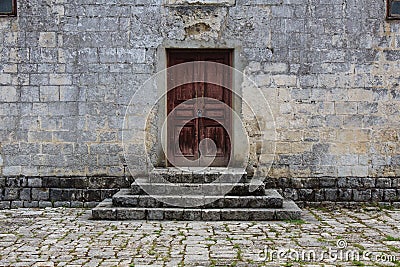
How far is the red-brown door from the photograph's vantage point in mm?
7840

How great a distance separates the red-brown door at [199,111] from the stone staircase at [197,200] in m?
0.58

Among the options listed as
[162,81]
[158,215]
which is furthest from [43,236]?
[162,81]

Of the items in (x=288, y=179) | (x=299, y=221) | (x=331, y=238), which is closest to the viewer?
(x=331, y=238)

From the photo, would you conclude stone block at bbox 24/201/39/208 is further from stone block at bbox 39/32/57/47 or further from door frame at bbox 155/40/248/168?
stone block at bbox 39/32/57/47

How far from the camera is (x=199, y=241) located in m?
5.56

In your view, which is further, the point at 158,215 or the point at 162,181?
the point at 162,181

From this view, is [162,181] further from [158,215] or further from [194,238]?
[194,238]

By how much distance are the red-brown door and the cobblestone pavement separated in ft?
5.21

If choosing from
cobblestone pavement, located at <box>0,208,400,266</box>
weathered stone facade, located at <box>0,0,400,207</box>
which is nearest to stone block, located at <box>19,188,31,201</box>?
weathered stone facade, located at <box>0,0,400,207</box>

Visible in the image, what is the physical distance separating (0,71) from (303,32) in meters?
4.48

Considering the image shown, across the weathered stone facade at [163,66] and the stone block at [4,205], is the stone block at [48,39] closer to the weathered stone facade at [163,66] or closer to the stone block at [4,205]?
the weathered stone facade at [163,66]

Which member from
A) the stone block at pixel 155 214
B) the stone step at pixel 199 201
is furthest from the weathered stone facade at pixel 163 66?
the stone block at pixel 155 214

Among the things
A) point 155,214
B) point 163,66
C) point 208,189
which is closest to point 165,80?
point 163,66

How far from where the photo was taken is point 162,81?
25.3 feet
